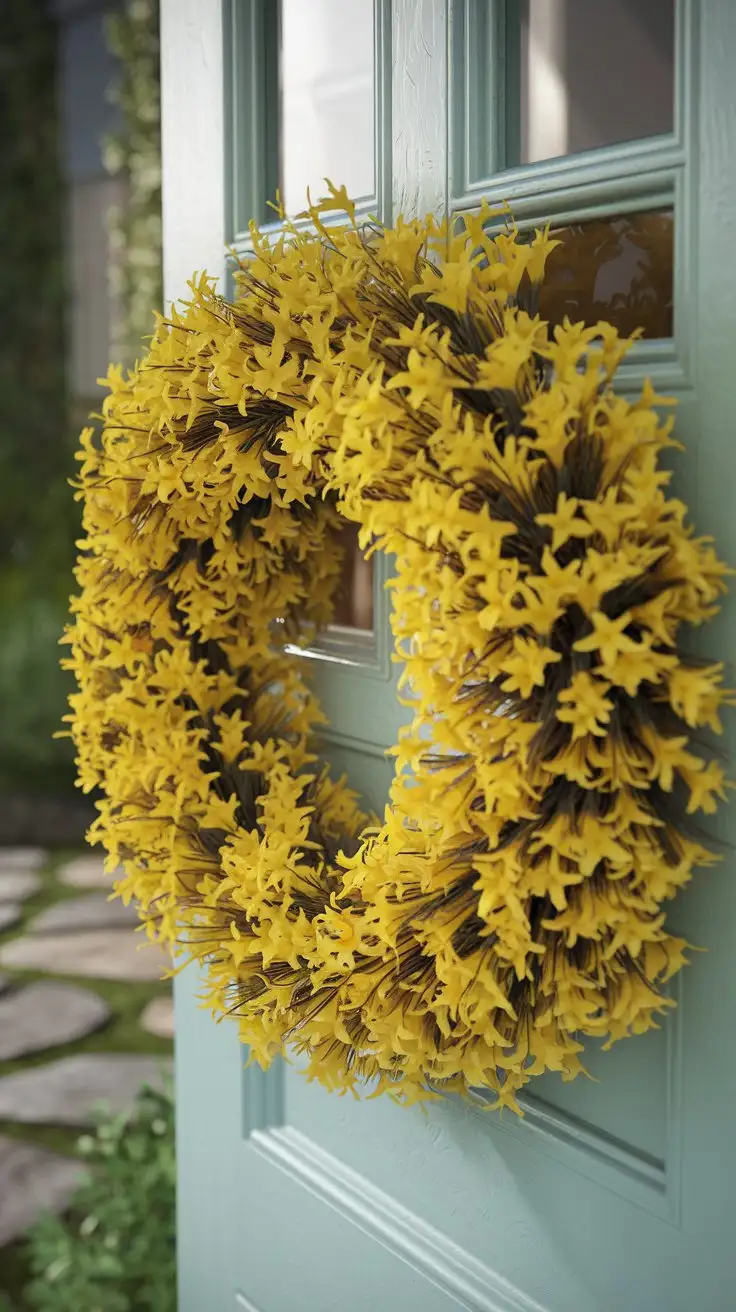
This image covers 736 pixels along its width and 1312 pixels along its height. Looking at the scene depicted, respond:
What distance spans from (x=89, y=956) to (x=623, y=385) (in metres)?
→ 2.72

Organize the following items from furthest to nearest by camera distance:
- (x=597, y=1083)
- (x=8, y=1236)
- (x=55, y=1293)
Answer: (x=8, y=1236) < (x=55, y=1293) < (x=597, y=1083)

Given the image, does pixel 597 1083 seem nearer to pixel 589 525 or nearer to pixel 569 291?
pixel 589 525

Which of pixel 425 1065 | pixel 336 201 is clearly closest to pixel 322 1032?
pixel 425 1065

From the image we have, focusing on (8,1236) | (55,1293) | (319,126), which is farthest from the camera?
(8,1236)

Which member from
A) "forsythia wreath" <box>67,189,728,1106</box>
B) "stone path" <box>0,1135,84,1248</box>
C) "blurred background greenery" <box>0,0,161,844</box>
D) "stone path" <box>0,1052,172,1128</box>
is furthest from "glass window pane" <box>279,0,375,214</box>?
"blurred background greenery" <box>0,0,161,844</box>

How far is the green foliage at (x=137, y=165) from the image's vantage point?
3.96 m

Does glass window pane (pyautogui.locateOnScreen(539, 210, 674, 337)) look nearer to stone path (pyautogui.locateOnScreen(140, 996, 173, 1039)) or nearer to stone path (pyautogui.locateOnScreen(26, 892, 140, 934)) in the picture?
stone path (pyautogui.locateOnScreen(140, 996, 173, 1039))

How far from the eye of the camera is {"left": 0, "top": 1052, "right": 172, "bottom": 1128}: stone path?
2.45 metres

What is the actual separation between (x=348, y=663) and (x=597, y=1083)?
496 mm

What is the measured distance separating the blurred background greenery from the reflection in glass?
3.22m

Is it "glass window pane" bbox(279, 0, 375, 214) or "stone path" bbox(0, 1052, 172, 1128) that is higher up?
"glass window pane" bbox(279, 0, 375, 214)

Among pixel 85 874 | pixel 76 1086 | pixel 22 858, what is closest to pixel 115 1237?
pixel 76 1086

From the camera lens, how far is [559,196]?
37.0 inches

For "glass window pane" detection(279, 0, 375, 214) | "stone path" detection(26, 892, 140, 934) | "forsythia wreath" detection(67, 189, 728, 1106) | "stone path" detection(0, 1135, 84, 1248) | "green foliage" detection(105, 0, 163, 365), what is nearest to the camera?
"forsythia wreath" detection(67, 189, 728, 1106)
